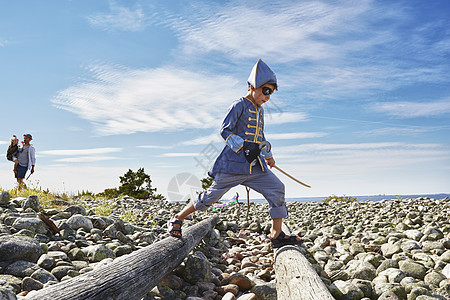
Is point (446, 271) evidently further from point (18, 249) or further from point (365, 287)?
point (18, 249)

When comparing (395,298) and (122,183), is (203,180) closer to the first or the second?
(122,183)

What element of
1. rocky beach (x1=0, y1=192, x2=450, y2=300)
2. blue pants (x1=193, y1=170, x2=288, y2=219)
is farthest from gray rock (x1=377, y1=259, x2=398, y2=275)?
blue pants (x1=193, y1=170, x2=288, y2=219)

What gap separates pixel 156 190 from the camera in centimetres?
2008

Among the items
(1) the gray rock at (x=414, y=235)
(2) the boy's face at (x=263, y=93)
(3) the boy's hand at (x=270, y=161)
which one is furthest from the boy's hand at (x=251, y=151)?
(1) the gray rock at (x=414, y=235)

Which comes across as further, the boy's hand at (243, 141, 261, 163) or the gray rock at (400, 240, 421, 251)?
the gray rock at (400, 240, 421, 251)

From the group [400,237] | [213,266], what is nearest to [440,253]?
[400,237]

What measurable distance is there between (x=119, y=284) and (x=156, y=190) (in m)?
17.9

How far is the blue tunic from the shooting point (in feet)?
14.2

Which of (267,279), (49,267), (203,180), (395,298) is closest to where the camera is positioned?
(395,298)

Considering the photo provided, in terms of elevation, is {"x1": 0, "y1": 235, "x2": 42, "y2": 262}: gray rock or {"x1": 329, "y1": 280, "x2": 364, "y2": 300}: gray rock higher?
{"x1": 0, "y1": 235, "x2": 42, "y2": 262}: gray rock

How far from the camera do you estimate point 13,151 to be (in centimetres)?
1322

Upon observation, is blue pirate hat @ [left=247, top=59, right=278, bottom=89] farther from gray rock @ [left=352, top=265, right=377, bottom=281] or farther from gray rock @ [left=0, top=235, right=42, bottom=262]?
gray rock @ [left=0, top=235, right=42, bottom=262]


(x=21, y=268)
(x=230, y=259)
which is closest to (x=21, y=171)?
(x=230, y=259)

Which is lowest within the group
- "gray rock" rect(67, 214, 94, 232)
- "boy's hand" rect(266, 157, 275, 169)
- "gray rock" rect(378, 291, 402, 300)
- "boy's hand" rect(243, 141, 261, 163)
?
"gray rock" rect(378, 291, 402, 300)
